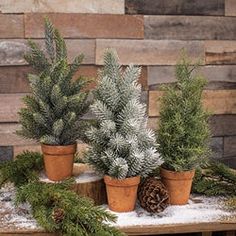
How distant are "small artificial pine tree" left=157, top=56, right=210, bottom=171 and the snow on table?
0.32ft

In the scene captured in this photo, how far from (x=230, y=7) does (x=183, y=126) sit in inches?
27.1

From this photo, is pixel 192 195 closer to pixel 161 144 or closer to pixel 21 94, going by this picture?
pixel 161 144

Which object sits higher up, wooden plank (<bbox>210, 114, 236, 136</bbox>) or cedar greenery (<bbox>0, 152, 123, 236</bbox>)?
wooden plank (<bbox>210, 114, 236, 136</bbox>)

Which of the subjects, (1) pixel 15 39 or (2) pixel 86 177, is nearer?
(2) pixel 86 177

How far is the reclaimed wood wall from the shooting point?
4.51ft

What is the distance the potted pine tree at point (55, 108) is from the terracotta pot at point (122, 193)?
0.12m

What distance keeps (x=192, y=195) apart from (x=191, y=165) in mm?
149

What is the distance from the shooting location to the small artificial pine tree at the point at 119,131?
0.94 metres

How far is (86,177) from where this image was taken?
1.04m

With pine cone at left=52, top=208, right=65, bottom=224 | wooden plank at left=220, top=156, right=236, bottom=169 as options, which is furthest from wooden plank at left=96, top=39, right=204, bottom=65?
pine cone at left=52, top=208, right=65, bottom=224

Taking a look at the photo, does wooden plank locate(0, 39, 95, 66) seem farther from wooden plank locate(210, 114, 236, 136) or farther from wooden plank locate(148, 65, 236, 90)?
wooden plank locate(210, 114, 236, 136)

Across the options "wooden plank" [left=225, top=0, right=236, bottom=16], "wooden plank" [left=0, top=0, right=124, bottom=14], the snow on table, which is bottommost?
the snow on table

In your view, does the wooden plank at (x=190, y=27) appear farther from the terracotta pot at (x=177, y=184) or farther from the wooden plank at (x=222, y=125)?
the terracotta pot at (x=177, y=184)

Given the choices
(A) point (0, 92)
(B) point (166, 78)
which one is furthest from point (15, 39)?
(B) point (166, 78)
